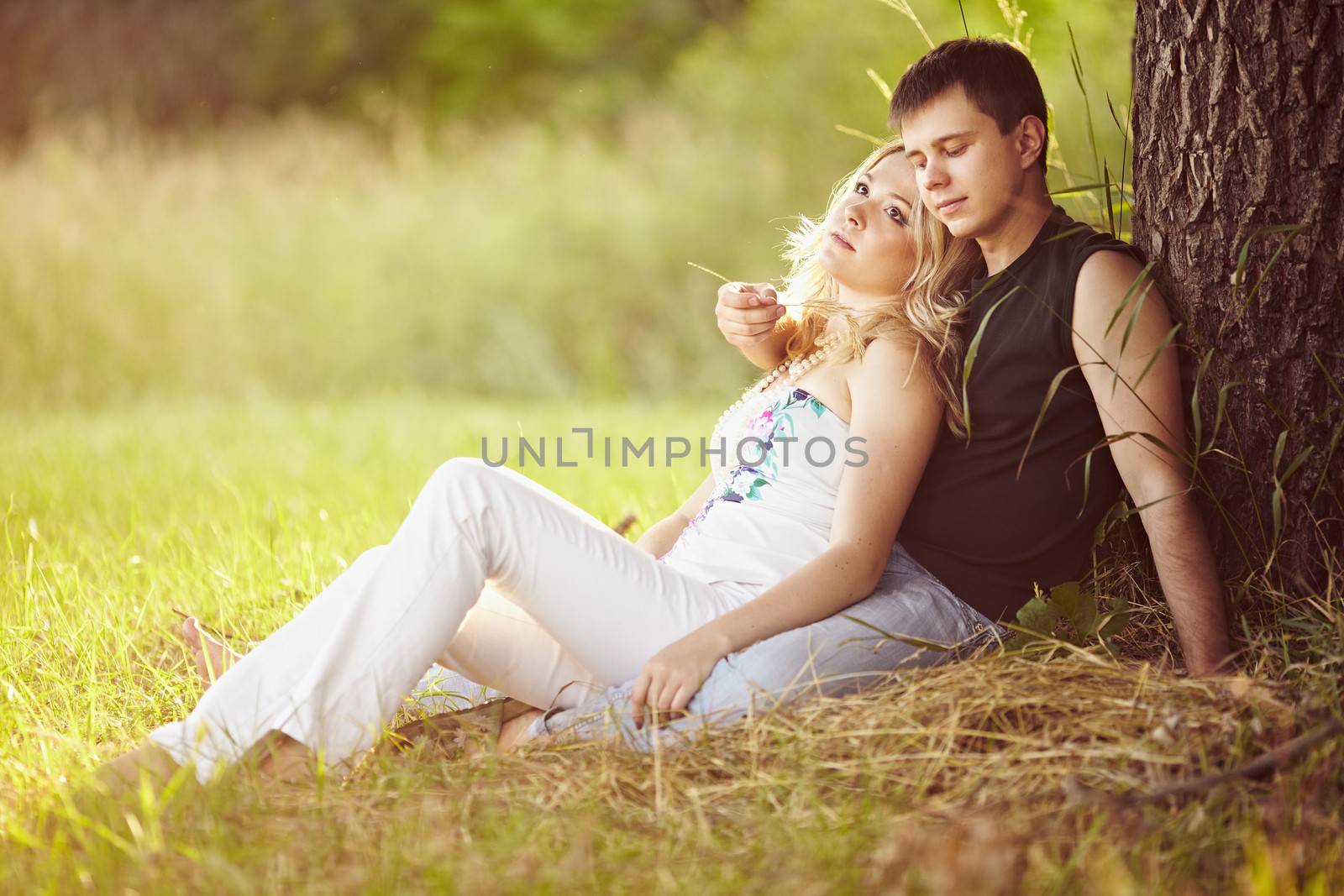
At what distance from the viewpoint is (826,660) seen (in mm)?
2160

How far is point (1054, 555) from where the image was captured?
7.70 feet

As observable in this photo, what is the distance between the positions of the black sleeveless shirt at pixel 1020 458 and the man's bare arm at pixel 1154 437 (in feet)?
0.16

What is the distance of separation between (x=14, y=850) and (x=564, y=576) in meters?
0.92

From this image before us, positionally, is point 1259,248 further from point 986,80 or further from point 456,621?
point 456,621

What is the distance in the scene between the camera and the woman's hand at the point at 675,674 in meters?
2.07

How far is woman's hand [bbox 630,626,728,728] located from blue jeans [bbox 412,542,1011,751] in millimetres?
26

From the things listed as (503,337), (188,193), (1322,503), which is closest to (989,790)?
(1322,503)

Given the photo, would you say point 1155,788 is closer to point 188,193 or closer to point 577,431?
point 577,431

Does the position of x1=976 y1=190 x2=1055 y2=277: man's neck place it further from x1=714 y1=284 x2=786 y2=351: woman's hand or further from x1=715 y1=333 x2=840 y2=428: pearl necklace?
x1=714 y1=284 x2=786 y2=351: woman's hand

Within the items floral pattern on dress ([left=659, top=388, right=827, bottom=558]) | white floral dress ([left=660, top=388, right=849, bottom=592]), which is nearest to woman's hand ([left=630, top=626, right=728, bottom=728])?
white floral dress ([left=660, top=388, right=849, bottom=592])

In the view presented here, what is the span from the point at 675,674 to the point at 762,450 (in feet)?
1.82

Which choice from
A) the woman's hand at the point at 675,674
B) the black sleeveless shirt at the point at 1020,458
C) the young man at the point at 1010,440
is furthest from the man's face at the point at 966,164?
the woman's hand at the point at 675,674

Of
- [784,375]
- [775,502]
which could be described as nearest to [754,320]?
[784,375]

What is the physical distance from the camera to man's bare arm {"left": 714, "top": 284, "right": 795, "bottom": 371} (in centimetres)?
256
